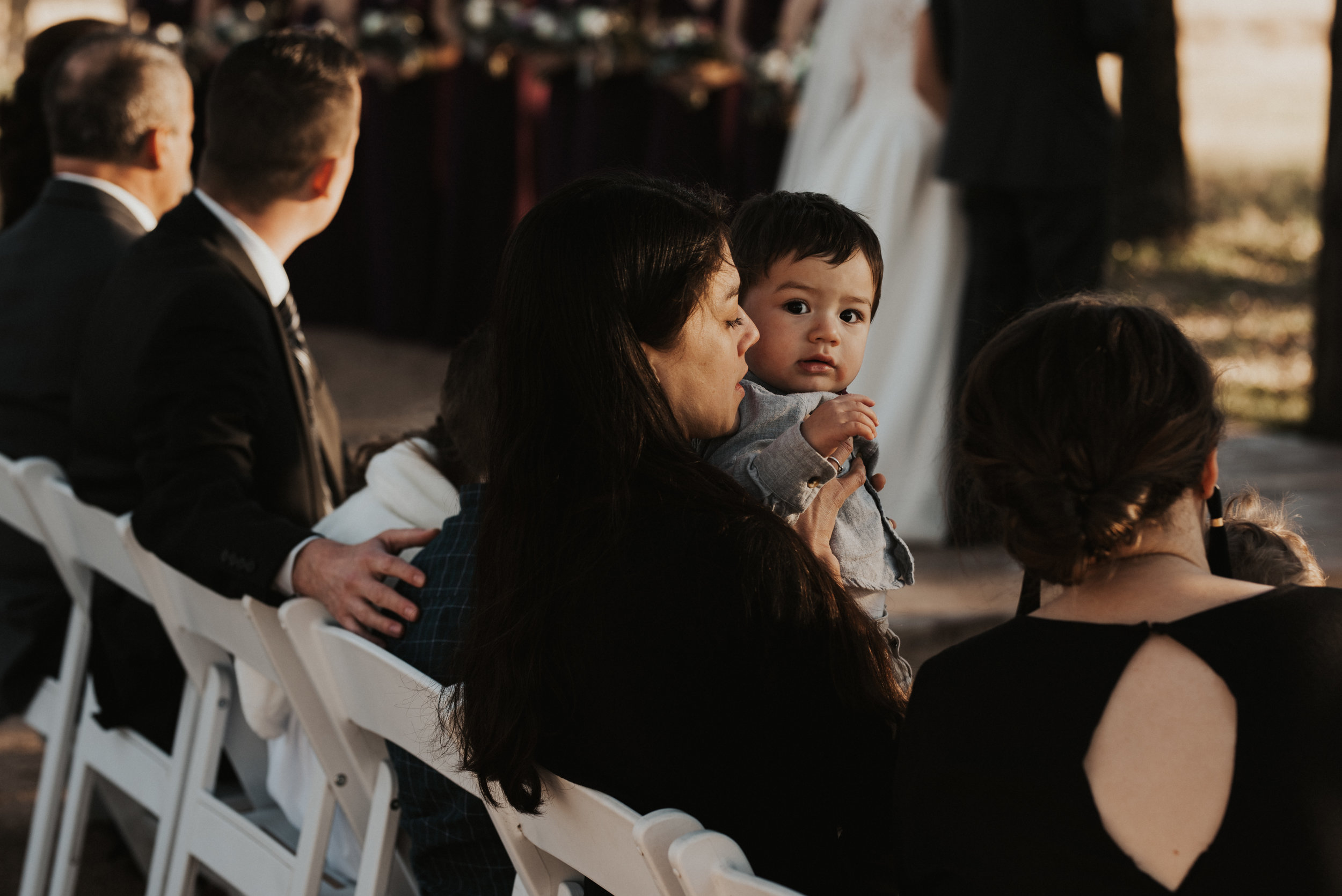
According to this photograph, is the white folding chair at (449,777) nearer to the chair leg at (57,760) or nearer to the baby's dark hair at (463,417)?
the baby's dark hair at (463,417)

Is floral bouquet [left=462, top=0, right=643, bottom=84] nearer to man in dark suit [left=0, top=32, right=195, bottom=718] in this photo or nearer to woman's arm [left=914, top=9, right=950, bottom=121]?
woman's arm [left=914, top=9, right=950, bottom=121]

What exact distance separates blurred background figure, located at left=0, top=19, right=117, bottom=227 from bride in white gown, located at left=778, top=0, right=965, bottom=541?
2.73 metres

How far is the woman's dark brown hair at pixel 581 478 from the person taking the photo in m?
1.62

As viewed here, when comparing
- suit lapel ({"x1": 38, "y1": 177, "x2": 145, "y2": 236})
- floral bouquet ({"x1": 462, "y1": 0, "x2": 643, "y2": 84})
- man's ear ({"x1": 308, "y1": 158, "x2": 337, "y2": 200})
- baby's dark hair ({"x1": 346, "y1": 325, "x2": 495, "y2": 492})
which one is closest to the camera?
baby's dark hair ({"x1": 346, "y1": 325, "x2": 495, "y2": 492})

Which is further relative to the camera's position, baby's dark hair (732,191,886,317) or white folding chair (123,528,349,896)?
white folding chair (123,528,349,896)

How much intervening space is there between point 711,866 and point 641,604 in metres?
0.33

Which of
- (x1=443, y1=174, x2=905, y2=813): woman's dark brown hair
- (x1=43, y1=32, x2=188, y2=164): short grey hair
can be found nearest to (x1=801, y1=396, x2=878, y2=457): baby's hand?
(x1=443, y1=174, x2=905, y2=813): woman's dark brown hair

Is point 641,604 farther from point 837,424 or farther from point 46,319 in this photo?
point 46,319

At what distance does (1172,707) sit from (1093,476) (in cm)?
23

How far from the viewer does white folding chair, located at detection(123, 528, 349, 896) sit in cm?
229

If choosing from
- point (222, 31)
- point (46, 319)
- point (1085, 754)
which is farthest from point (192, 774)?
point (222, 31)

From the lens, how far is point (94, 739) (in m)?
2.96

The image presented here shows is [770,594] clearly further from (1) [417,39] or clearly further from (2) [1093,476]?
(1) [417,39]

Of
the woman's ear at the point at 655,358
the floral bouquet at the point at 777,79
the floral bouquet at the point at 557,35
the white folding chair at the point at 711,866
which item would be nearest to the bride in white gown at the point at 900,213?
the floral bouquet at the point at 777,79
